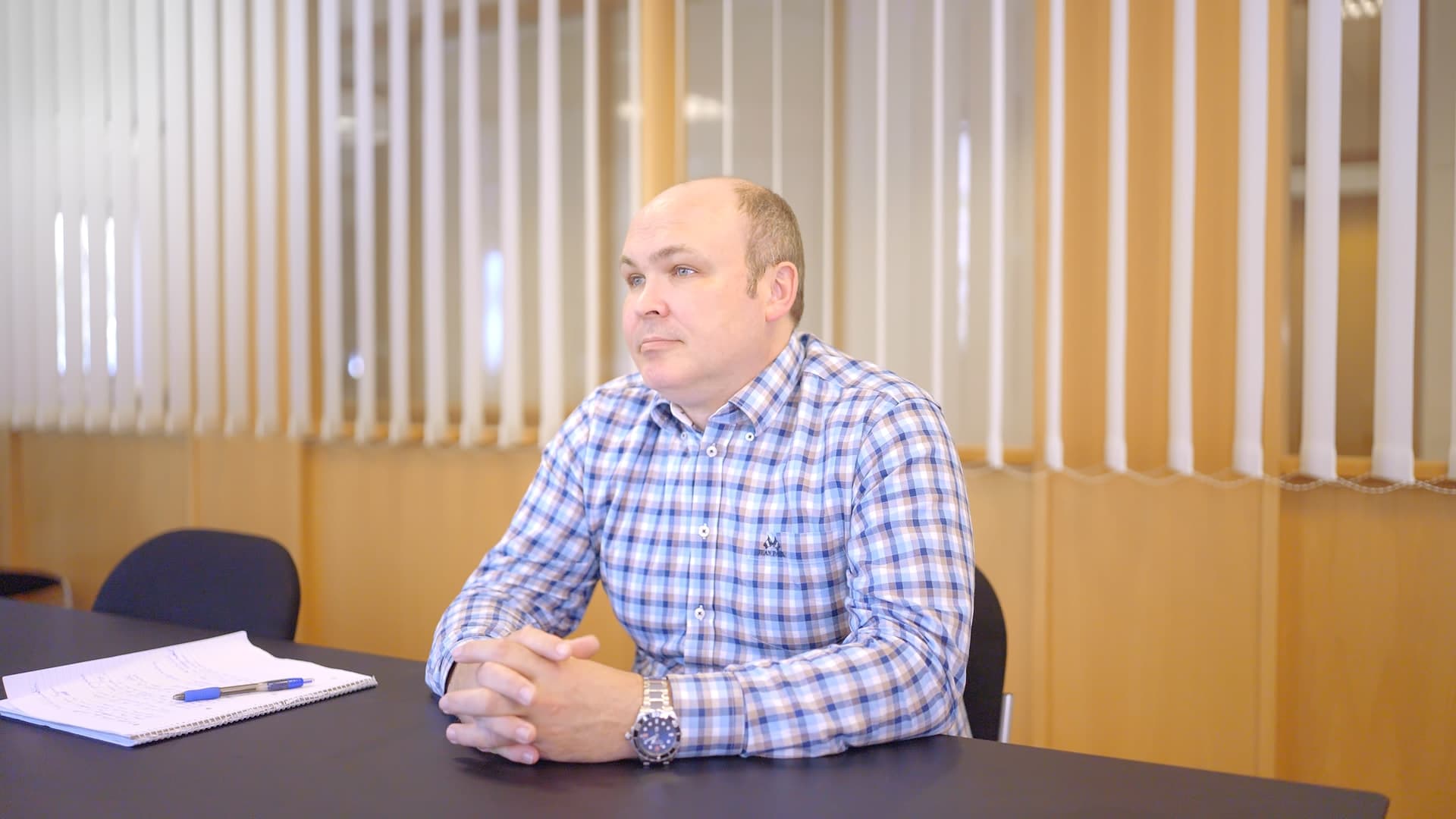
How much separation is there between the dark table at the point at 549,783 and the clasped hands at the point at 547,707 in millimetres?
20

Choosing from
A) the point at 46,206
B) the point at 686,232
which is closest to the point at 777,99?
the point at 686,232

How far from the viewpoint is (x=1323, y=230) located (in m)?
2.48

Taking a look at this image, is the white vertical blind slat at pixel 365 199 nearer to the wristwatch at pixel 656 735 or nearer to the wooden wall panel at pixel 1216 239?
the wooden wall panel at pixel 1216 239

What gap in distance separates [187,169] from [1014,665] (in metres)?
3.31

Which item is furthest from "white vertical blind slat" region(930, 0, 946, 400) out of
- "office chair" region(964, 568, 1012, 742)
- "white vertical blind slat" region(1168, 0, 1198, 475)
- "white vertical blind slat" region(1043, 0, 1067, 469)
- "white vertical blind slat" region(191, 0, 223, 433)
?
"white vertical blind slat" region(191, 0, 223, 433)

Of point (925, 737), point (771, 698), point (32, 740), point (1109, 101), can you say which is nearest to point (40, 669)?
point (32, 740)

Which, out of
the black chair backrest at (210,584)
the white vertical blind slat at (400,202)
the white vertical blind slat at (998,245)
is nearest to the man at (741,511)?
the black chair backrest at (210,584)

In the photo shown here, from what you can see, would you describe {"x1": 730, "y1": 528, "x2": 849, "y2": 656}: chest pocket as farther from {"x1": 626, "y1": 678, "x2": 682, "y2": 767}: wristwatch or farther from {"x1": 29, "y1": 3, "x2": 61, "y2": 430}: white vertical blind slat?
{"x1": 29, "y1": 3, "x2": 61, "y2": 430}: white vertical blind slat

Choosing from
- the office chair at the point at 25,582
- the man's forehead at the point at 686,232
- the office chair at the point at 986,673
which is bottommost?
the office chair at the point at 25,582

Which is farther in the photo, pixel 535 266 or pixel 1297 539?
pixel 535 266

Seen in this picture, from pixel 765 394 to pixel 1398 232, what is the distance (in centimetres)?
160

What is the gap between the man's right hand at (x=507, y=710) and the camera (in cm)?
113

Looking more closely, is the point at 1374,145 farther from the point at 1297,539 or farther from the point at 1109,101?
the point at 1297,539

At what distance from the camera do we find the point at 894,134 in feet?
9.68
